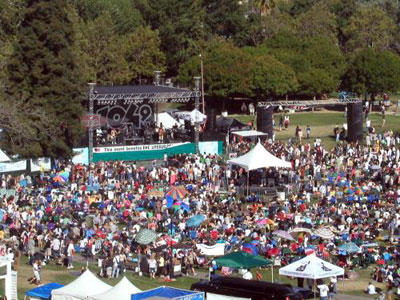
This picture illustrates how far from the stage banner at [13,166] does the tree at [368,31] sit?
55813mm

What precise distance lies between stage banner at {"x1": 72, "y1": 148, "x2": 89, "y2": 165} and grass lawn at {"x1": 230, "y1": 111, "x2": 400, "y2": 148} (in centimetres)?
1518

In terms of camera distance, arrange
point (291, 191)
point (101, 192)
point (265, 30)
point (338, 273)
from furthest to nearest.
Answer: point (265, 30) → point (291, 191) → point (101, 192) → point (338, 273)

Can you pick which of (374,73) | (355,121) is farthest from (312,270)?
(374,73)

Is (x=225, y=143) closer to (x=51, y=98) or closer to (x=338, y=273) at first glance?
(x=51, y=98)

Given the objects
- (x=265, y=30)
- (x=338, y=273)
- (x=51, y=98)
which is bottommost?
(x=338, y=273)

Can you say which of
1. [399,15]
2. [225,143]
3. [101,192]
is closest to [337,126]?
[225,143]

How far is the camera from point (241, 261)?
33750 mm

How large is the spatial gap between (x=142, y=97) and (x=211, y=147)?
16.1 feet

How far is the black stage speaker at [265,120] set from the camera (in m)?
64.8

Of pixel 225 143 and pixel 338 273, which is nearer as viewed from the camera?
pixel 338 273

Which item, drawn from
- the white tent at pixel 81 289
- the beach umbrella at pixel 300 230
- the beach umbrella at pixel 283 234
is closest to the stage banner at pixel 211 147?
the beach umbrella at pixel 300 230

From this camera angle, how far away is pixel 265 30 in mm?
102562

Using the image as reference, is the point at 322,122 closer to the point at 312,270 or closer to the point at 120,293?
the point at 312,270

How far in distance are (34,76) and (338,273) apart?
99.1 feet
